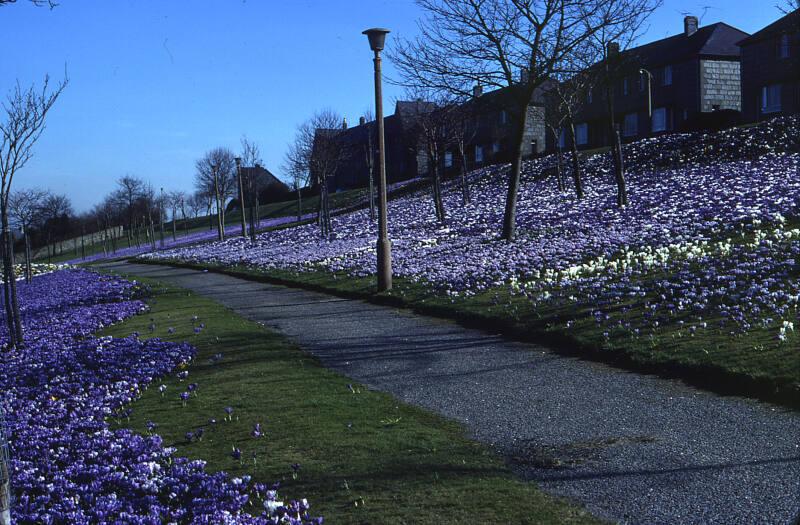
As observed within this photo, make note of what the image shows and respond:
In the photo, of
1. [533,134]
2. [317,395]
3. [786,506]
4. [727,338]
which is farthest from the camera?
[533,134]

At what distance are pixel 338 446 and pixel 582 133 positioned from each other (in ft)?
Result: 194

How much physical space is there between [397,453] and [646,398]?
3.34 metres

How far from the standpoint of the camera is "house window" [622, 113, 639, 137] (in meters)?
57.0

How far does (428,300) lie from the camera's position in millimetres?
15656

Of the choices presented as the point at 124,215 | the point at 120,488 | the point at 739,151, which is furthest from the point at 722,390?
the point at 124,215

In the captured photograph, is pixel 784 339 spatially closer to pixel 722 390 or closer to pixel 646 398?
pixel 722 390

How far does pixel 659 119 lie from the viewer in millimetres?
55344

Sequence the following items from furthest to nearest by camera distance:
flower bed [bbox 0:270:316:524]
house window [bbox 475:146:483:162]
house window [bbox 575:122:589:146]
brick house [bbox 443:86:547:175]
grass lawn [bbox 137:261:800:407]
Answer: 1. house window [bbox 475:146:483:162]
2. brick house [bbox 443:86:547:175]
3. house window [bbox 575:122:589:146]
4. grass lawn [bbox 137:261:800:407]
5. flower bed [bbox 0:270:316:524]

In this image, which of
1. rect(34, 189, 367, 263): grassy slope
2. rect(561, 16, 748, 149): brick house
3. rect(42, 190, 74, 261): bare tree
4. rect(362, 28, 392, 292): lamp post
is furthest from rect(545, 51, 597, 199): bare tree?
rect(42, 190, 74, 261): bare tree

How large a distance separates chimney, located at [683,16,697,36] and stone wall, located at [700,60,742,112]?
14.7 ft

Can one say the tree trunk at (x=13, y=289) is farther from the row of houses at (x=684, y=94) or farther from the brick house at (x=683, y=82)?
the brick house at (x=683, y=82)

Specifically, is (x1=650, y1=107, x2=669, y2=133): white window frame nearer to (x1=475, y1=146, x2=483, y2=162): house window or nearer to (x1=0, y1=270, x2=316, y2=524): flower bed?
(x1=475, y1=146, x2=483, y2=162): house window

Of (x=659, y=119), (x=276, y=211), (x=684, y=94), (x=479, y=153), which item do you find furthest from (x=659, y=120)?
(x=276, y=211)

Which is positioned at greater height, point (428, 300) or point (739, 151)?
point (739, 151)
